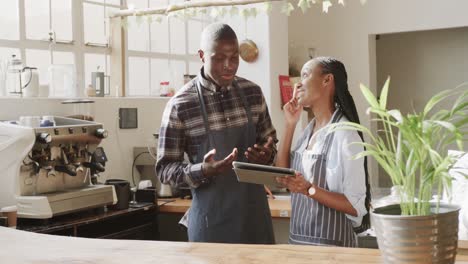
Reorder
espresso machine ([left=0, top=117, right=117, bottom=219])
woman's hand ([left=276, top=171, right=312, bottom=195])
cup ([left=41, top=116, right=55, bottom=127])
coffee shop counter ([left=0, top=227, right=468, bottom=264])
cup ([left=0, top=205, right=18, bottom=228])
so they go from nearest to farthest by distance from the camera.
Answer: coffee shop counter ([left=0, top=227, right=468, bottom=264]) < woman's hand ([left=276, top=171, right=312, bottom=195]) < cup ([left=0, top=205, right=18, bottom=228]) < espresso machine ([left=0, top=117, right=117, bottom=219]) < cup ([left=41, top=116, right=55, bottom=127])

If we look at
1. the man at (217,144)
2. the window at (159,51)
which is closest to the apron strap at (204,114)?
the man at (217,144)

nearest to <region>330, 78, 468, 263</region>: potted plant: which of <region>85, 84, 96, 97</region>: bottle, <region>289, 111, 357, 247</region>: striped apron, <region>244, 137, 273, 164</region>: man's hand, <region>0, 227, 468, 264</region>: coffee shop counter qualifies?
<region>0, 227, 468, 264</region>: coffee shop counter

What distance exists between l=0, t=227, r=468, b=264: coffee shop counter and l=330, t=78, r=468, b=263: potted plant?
310 millimetres

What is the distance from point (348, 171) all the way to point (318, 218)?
0.70 ft

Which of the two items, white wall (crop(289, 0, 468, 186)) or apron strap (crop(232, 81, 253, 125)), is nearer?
apron strap (crop(232, 81, 253, 125))

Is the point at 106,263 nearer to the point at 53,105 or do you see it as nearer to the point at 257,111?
the point at 257,111

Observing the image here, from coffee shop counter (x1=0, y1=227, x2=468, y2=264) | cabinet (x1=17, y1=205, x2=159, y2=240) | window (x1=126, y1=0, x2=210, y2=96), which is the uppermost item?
window (x1=126, y1=0, x2=210, y2=96)

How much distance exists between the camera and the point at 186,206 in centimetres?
411

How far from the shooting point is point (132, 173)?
15.0 ft

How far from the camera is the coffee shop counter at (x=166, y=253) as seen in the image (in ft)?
5.50

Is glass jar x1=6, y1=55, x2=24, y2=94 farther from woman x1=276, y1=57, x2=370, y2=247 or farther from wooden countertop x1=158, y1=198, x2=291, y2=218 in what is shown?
woman x1=276, y1=57, x2=370, y2=247

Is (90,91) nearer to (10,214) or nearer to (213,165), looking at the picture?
(10,214)

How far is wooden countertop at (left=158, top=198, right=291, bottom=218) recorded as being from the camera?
12.8ft

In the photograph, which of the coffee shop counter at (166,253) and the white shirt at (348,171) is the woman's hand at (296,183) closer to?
the white shirt at (348,171)
